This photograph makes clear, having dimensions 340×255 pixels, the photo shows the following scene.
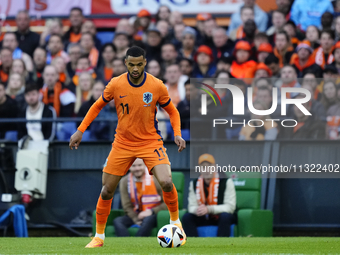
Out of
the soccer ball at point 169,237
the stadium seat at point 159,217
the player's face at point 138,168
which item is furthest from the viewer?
the player's face at point 138,168

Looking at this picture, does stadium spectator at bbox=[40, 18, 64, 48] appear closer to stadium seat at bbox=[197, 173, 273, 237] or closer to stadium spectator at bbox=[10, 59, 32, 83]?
stadium spectator at bbox=[10, 59, 32, 83]

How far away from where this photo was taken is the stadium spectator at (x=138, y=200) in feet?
30.5

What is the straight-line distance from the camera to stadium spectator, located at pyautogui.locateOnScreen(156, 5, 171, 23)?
1283 cm

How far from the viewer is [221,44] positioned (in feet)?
39.9

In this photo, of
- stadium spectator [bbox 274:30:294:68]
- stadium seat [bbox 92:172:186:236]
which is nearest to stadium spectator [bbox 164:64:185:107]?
stadium seat [bbox 92:172:186:236]

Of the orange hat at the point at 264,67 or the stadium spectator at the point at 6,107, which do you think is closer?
the orange hat at the point at 264,67

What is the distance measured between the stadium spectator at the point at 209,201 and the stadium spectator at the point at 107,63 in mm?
3501

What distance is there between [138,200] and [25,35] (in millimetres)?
5653

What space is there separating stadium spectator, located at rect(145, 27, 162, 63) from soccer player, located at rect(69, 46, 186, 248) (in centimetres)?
558

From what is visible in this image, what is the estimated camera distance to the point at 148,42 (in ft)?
40.2

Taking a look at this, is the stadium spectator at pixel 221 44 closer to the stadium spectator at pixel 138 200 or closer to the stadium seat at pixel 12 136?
the stadium spectator at pixel 138 200

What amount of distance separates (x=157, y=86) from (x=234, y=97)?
4141 mm

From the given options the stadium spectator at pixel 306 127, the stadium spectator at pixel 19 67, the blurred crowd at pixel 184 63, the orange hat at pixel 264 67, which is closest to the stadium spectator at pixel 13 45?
the blurred crowd at pixel 184 63

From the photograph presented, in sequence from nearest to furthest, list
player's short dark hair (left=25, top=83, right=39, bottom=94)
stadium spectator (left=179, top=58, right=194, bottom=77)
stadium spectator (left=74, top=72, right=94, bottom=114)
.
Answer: player's short dark hair (left=25, top=83, right=39, bottom=94), stadium spectator (left=74, top=72, right=94, bottom=114), stadium spectator (left=179, top=58, right=194, bottom=77)
